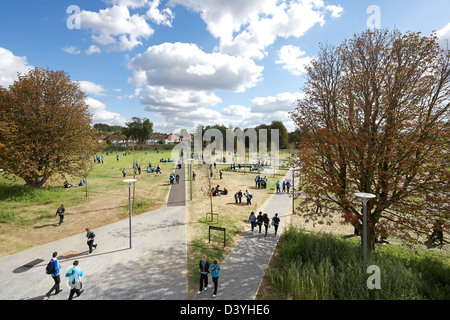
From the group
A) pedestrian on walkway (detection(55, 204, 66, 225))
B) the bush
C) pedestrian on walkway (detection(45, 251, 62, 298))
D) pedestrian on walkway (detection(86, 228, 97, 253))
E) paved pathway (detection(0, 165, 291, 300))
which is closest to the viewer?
the bush

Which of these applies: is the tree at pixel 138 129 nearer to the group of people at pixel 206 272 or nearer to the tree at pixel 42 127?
the tree at pixel 42 127

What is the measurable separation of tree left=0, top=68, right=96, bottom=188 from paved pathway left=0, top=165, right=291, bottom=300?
11109mm

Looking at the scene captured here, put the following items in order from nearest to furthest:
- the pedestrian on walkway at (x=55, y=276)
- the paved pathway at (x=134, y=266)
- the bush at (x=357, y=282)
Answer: the bush at (x=357, y=282)
the pedestrian on walkway at (x=55, y=276)
the paved pathway at (x=134, y=266)

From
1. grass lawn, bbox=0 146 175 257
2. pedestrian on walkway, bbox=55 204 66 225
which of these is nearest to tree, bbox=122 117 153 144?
grass lawn, bbox=0 146 175 257

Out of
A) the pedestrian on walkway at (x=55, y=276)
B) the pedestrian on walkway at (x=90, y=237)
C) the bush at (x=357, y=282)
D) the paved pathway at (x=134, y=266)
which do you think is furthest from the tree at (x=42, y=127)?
the bush at (x=357, y=282)

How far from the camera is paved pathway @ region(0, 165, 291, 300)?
23.5 feet

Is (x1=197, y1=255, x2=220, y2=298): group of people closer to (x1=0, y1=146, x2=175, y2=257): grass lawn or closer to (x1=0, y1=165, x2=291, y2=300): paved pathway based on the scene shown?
(x1=0, y1=165, x2=291, y2=300): paved pathway

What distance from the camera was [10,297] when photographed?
6.85 m

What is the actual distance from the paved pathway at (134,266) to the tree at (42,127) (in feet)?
36.4

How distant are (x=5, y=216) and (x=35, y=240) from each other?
514cm

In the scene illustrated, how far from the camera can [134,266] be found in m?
8.83

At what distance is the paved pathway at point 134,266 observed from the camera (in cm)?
716
